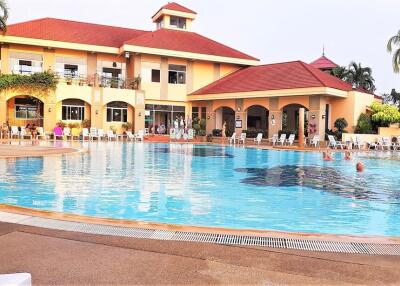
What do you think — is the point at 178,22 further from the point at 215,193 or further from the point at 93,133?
the point at 215,193

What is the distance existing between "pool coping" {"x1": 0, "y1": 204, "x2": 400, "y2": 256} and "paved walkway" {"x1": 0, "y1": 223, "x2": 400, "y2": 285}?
0.21 m

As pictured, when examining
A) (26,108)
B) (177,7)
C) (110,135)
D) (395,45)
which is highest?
(177,7)

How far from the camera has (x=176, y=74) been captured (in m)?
33.6

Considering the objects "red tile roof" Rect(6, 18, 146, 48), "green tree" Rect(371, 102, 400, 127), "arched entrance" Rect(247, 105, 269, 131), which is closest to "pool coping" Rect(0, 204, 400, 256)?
"green tree" Rect(371, 102, 400, 127)

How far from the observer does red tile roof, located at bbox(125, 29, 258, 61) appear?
105 ft

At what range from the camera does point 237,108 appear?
3109 cm

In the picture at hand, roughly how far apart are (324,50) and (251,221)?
154 ft

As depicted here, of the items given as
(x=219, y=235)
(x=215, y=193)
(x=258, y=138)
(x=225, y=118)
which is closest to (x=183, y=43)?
(x=225, y=118)

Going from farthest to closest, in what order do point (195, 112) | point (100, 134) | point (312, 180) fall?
1. point (195, 112)
2. point (100, 134)
3. point (312, 180)

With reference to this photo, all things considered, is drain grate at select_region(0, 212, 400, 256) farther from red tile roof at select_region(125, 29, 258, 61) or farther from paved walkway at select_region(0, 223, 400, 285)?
red tile roof at select_region(125, 29, 258, 61)

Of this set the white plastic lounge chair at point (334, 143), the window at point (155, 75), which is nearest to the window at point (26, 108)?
the window at point (155, 75)

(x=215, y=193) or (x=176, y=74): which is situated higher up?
(x=176, y=74)

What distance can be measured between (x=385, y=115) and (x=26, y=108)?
79.9 ft

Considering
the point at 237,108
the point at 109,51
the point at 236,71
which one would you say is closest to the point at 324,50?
the point at 236,71
